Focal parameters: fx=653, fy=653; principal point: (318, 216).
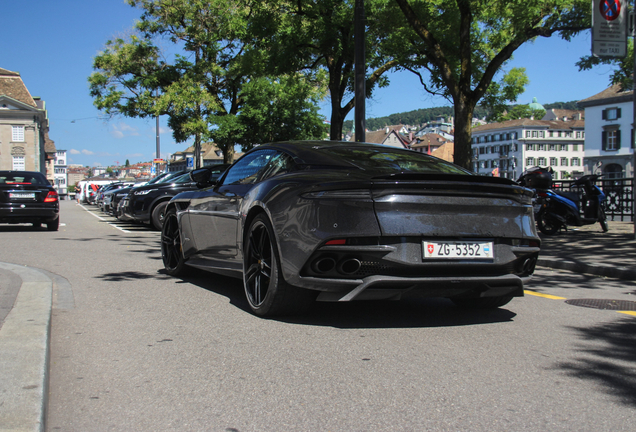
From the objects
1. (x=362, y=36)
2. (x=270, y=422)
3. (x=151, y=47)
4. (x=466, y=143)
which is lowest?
(x=270, y=422)

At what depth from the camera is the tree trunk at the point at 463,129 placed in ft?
46.4

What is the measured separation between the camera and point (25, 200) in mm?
15453

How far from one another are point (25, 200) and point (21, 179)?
0.66 metres

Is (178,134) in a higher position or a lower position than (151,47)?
lower

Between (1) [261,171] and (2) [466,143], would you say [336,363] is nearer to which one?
(1) [261,171]

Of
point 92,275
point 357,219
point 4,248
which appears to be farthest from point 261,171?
point 4,248

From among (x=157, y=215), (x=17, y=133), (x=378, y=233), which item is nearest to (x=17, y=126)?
(x=17, y=133)

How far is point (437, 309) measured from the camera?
5.52 meters

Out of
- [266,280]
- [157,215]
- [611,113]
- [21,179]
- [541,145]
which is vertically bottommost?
[266,280]

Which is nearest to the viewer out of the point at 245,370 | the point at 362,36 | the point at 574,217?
the point at 245,370

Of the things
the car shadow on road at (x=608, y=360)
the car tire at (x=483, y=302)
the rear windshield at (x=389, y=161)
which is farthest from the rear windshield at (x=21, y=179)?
the car shadow on road at (x=608, y=360)

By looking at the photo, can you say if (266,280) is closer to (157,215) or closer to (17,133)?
(157,215)

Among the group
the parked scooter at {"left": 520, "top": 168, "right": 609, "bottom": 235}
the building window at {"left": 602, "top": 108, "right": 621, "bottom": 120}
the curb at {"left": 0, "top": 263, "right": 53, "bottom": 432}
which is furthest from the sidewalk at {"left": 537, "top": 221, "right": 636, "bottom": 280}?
the building window at {"left": 602, "top": 108, "right": 621, "bottom": 120}

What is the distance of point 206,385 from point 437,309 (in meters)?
2.68
